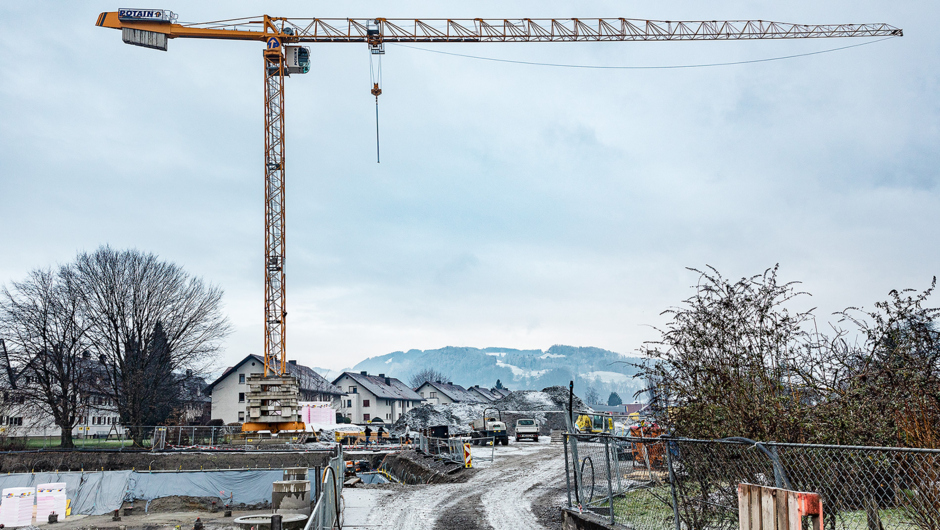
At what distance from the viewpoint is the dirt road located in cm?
1599

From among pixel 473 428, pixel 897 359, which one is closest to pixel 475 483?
pixel 897 359

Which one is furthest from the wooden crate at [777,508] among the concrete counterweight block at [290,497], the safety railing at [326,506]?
the concrete counterweight block at [290,497]

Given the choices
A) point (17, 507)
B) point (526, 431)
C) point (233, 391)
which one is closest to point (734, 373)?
point (17, 507)

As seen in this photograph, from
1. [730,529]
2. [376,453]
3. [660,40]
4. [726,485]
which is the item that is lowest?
[376,453]

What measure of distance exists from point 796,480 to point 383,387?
9834cm

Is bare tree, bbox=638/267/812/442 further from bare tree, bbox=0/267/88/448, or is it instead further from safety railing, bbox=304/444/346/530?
bare tree, bbox=0/267/88/448

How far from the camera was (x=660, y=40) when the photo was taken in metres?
55.6

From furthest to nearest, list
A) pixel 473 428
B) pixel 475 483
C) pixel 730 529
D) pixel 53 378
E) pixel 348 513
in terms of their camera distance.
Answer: pixel 473 428 → pixel 53 378 → pixel 475 483 → pixel 348 513 → pixel 730 529

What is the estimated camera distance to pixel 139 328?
48.2m

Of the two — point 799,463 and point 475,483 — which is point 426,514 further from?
point 799,463

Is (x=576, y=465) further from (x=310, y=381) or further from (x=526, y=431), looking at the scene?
(x=310, y=381)

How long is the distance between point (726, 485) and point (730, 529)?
0.50m

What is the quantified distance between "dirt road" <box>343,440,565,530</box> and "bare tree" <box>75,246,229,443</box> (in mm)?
30329

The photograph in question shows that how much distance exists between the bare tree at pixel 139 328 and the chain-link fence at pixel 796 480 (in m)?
45.1
